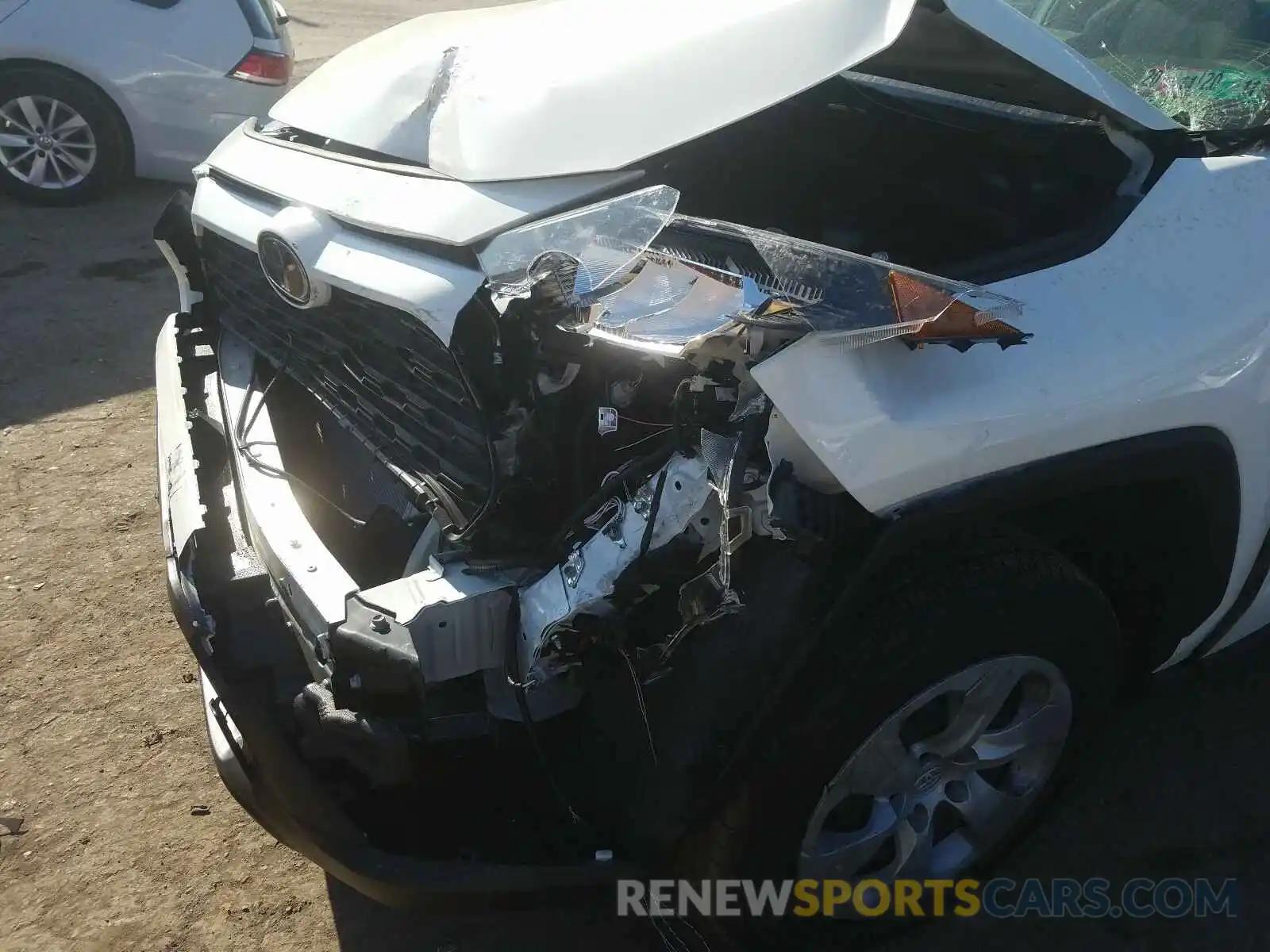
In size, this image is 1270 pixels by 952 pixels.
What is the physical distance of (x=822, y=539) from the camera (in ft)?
5.65

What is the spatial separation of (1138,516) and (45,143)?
6729 millimetres

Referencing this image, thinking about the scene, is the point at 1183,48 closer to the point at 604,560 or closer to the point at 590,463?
the point at 590,463

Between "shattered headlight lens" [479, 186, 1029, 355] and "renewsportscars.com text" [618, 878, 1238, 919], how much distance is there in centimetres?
101

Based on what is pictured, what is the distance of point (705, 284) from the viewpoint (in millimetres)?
1829

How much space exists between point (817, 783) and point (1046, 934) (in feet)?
2.99

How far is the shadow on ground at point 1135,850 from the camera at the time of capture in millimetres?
2328

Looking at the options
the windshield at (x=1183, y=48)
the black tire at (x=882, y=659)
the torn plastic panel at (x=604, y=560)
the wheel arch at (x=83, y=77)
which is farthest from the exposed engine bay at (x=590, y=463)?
the wheel arch at (x=83, y=77)

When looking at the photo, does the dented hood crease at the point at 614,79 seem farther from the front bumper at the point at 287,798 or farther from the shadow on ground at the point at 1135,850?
the shadow on ground at the point at 1135,850

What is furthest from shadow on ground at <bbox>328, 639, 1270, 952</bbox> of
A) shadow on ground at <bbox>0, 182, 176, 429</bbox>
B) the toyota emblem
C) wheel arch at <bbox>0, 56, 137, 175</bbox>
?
wheel arch at <bbox>0, 56, 137, 175</bbox>

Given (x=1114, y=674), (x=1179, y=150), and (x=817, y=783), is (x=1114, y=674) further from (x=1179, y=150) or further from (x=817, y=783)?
(x=1179, y=150)

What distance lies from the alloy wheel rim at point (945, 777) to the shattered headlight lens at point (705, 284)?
0.69m

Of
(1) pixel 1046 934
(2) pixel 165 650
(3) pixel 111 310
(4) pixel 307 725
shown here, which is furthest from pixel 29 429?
(1) pixel 1046 934

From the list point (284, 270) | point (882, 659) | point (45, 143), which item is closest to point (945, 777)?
point (882, 659)

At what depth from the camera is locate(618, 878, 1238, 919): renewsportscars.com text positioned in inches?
76.4
